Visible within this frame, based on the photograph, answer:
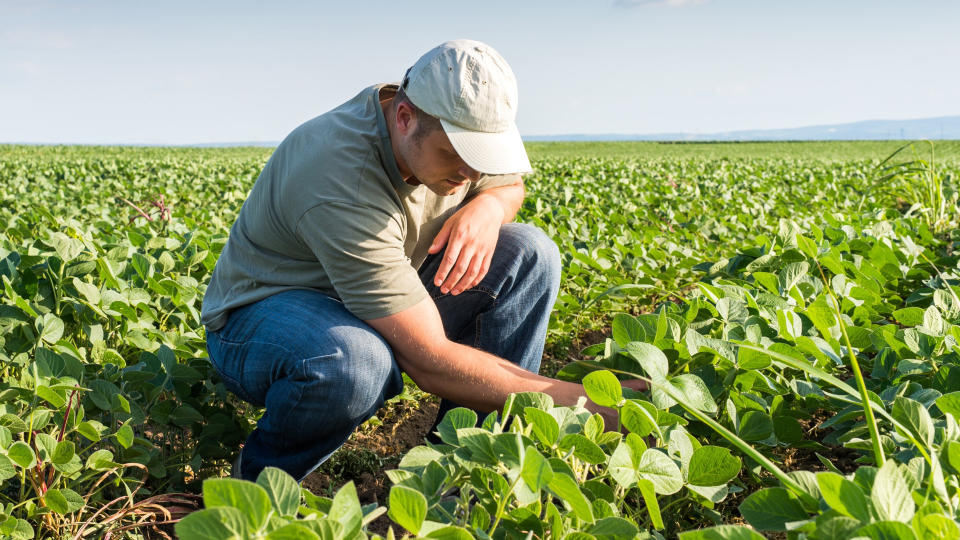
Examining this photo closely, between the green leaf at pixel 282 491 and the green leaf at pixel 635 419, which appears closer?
the green leaf at pixel 282 491

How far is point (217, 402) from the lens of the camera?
7.07 ft

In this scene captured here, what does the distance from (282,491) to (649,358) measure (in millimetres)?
648

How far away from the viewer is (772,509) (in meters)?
0.99

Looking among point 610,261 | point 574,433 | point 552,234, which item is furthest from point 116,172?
point 574,433

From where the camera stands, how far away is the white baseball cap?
1.61 metres

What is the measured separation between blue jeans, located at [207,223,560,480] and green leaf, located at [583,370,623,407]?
2.30 ft

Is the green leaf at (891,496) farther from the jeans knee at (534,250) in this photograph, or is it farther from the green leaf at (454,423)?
the jeans knee at (534,250)

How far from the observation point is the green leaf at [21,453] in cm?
139

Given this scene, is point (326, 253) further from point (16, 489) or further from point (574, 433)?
point (16, 489)

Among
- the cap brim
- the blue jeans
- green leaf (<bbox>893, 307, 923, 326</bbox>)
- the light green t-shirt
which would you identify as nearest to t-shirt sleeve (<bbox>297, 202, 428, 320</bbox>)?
the light green t-shirt

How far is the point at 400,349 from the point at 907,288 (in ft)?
6.60

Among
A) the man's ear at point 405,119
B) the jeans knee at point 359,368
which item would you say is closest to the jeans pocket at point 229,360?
the jeans knee at point 359,368

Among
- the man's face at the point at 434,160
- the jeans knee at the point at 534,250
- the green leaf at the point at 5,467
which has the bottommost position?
the green leaf at the point at 5,467

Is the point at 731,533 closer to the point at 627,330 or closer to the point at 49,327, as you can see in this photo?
the point at 627,330
